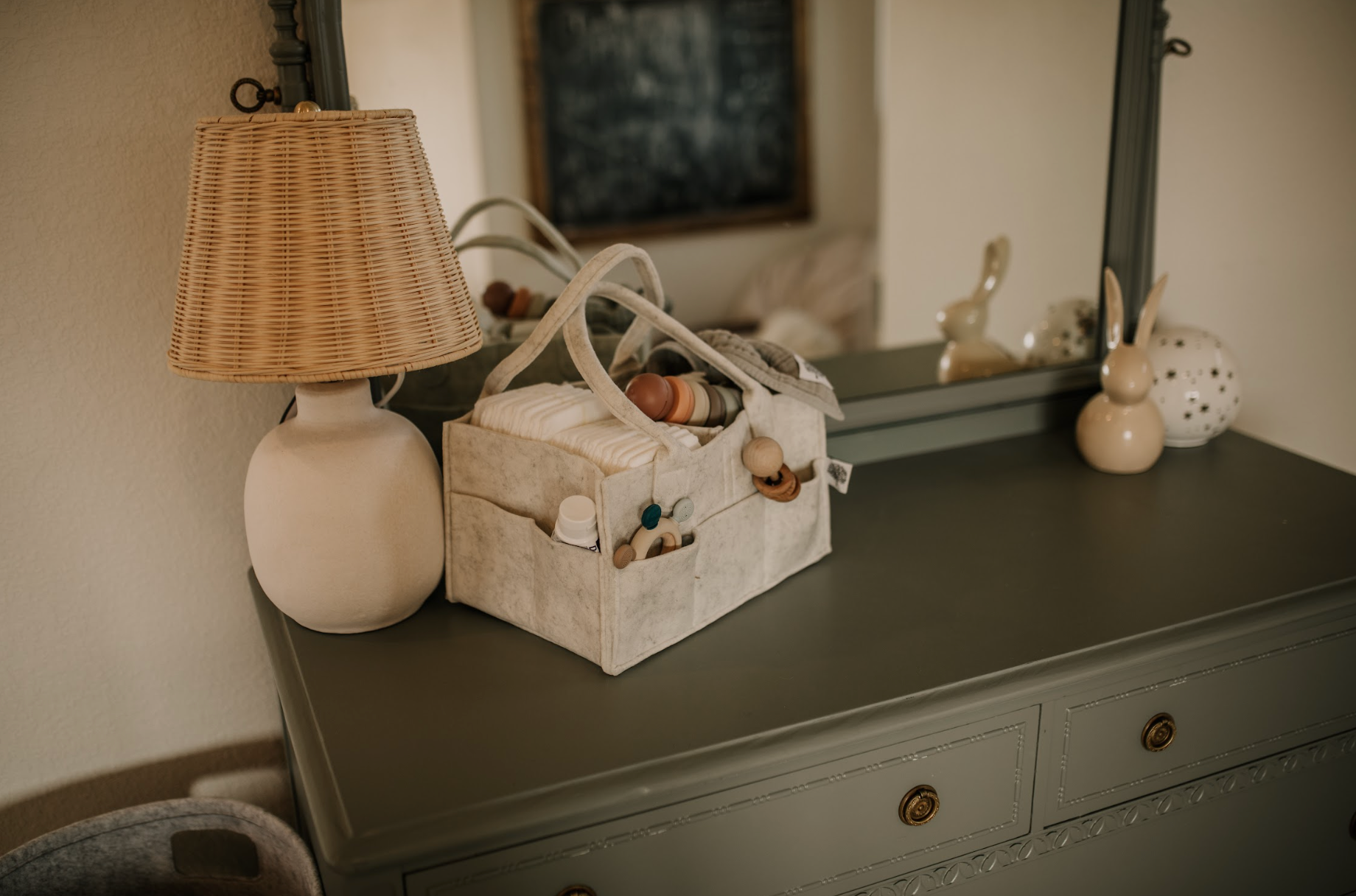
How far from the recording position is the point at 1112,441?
4.28 feet

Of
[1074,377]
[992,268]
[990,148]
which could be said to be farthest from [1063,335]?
[990,148]

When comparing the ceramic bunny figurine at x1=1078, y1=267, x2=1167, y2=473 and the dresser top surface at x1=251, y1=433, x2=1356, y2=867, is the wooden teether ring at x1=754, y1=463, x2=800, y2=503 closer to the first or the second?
the dresser top surface at x1=251, y1=433, x2=1356, y2=867

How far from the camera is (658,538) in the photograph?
36.3 inches

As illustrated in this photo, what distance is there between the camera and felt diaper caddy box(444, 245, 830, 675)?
0.90 m

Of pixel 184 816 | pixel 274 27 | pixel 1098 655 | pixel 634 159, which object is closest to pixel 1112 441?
pixel 1098 655

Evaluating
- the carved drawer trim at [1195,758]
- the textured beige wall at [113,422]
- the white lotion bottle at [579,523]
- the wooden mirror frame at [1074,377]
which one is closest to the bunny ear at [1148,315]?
the wooden mirror frame at [1074,377]

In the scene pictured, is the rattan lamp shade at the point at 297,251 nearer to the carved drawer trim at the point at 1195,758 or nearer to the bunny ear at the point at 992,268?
the carved drawer trim at the point at 1195,758

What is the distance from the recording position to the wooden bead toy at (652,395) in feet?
3.15

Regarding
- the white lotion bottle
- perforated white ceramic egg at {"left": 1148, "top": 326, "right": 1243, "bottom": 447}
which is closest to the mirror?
perforated white ceramic egg at {"left": 1148, "top": 326, "right": 1243, "bottom": 447}

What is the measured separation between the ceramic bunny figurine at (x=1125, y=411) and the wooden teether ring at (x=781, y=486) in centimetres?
52

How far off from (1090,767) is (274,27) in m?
1.11

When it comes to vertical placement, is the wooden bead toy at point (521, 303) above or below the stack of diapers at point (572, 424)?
above

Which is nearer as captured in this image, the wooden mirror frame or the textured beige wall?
the textured beige wall

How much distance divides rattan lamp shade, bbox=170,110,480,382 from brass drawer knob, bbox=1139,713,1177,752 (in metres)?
0.79
